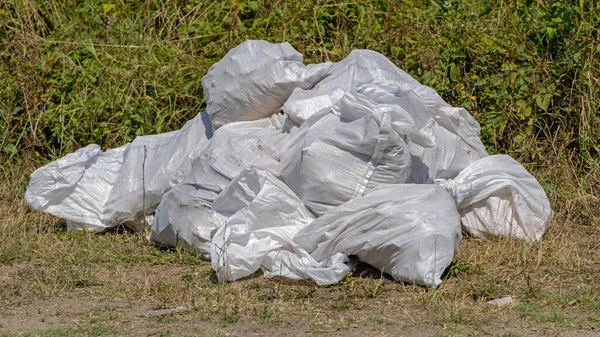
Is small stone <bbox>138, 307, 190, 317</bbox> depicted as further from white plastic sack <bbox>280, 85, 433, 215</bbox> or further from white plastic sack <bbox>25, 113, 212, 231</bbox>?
white plastic sack <bbox>25, 113, 212, 231</bbox>

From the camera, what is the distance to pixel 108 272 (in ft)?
14.0

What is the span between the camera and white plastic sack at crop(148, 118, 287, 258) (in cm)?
443

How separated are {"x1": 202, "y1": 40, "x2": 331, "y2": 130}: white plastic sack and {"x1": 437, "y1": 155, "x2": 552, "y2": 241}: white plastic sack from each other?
0.92 meters

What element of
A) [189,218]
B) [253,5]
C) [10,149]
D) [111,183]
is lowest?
[10,149]

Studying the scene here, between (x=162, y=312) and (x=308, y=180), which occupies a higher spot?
(x=308, y=180)

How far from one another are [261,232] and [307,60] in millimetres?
2123

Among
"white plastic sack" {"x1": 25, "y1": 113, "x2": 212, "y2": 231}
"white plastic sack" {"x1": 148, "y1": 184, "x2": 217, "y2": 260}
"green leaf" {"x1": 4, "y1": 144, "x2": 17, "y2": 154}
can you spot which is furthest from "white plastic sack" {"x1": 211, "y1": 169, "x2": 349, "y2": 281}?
"green leaf" {"x1": 4, "y1": 144, "x2": 17, "y2": 154}

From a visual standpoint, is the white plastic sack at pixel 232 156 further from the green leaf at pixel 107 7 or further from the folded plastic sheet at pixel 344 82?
the green leaf at pixel 107 7

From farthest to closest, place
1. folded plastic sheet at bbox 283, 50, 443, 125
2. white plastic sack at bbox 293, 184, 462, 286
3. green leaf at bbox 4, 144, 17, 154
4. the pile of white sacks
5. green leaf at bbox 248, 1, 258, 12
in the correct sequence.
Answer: green leaf at bbox 248, 1, 258, 12 → green leaf at bbox 4, 144, 17, 154 → folded plastic sheet at bbox 283, 50, 443, 125 → the pile of white sacks → white plastic sack at bbox 293, 184, 462, 286

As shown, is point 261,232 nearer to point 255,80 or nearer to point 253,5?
point 255,80

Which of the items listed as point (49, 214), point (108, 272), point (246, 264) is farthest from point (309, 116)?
point (49, 214)

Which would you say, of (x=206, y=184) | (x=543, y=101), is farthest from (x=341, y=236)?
(x=543, y=101)

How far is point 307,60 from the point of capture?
5934mm

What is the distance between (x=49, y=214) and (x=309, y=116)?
160 cm
